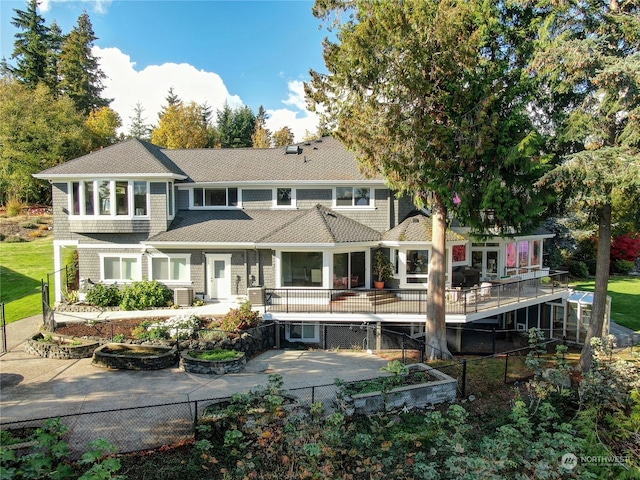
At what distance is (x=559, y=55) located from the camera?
36.3 ft

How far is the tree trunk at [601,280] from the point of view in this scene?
1274cm

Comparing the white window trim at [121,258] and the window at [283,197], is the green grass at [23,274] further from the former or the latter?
the window at [283,197]

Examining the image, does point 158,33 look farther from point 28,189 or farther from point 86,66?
point 86,66

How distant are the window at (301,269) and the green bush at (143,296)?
5.48 metres

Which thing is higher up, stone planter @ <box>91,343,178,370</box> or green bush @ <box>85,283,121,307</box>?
green bush @ <box>85,283,121,307</box>

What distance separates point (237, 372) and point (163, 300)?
703cm

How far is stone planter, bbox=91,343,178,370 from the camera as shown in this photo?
38.3ft

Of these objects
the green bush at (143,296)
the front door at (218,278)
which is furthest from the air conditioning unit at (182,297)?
the front door at (218,278)

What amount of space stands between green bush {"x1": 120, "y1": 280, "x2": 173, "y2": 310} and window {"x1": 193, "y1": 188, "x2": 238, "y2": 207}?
4824 mm

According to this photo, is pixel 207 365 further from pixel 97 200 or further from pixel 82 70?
pixel 82 70

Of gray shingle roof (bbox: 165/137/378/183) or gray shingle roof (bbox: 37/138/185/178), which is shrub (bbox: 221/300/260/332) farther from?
gray shingle roof (bbox: 37/138/185/178)

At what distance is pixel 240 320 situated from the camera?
13883 millimetres

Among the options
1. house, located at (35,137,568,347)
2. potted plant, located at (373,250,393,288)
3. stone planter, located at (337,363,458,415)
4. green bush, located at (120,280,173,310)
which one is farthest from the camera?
potted plant, located at (373,250,393,288)

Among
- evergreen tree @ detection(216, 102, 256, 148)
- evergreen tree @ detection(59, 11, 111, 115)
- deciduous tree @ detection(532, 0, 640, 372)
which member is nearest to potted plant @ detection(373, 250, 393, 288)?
deciduous tree @ detection(532, 0, 640, 372)
